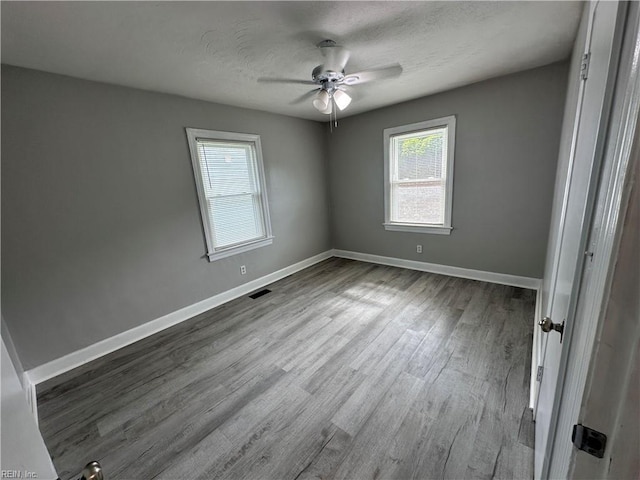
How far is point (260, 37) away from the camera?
1.80 meters

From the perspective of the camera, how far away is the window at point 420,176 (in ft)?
11.2

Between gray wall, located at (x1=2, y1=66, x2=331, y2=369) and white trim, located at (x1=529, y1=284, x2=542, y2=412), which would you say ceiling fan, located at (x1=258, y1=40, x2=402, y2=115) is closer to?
gray wall, located at (x1=2, y1=66, x2=331, y2=369)

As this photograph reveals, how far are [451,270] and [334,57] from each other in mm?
3096

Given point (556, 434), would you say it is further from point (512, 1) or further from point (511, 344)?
point (512, 1)

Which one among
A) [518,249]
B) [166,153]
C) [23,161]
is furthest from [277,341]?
[518,249]

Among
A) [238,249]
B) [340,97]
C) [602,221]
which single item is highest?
[340,97]

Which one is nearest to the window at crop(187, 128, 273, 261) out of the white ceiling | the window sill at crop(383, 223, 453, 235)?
the white ceiling

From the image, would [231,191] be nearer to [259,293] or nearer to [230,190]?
[230,190]

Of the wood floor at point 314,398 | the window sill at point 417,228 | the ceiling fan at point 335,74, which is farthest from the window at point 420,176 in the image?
the ceiling fan at point 335,74

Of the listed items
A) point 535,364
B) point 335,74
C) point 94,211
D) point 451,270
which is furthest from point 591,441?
point 451,270

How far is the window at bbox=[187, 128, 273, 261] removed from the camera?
9.90 feet

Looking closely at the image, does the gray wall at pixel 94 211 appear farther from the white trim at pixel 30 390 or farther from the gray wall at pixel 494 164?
the gray wall at pixel 494 164

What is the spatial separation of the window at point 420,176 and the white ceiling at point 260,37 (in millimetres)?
908

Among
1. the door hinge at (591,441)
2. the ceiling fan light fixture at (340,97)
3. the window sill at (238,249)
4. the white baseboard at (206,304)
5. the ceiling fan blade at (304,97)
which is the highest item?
the ceiling fan blade at (304,97)
